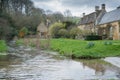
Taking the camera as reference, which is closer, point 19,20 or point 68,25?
point 68,25

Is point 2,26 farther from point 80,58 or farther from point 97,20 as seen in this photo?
point 80,58

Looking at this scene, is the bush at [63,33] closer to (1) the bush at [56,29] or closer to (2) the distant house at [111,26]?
(1) the bush at [56,29]

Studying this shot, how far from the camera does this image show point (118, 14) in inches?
2375

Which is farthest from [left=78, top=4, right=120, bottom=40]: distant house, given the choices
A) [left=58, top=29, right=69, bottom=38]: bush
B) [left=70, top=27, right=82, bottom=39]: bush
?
[left=58, top=29, right=69, bottom=38]: bush

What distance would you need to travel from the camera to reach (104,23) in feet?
217

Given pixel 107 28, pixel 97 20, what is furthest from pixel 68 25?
pixel 107 28

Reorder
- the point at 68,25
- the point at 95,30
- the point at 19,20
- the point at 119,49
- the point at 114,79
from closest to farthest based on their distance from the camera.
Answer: the point at 114,79 < the point at 119,49 < the point at 95,30 < the point at 68,25 < the point at 19,20

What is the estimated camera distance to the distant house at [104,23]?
196 ft

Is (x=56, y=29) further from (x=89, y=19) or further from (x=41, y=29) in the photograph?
(x=41, y=29)

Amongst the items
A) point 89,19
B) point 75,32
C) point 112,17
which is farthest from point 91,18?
point 112,17

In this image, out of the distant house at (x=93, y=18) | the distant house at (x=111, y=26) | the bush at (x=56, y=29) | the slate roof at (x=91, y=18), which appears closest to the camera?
the distant house at (x=111, y=26)

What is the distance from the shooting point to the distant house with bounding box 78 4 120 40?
59.6 meters

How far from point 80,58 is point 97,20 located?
43.7 metres

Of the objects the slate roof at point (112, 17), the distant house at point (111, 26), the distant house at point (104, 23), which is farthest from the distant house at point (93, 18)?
the slate roof at point (112, 17)
